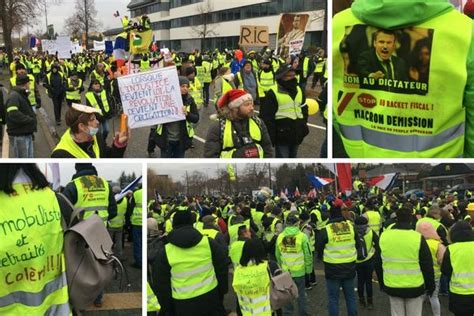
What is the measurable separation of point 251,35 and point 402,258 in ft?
26.0

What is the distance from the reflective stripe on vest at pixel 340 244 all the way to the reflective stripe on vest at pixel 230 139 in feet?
9.27

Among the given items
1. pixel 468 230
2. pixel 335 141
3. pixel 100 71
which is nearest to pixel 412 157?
pixel 335 141

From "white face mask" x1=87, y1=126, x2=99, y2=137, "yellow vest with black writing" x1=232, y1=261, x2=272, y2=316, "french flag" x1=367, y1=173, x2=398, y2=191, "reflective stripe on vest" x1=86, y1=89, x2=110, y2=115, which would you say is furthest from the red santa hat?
"reflective stripe on vest" x1=86, y1=89, x2=110, y2=115

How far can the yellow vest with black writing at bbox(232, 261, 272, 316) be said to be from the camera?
5.25 m

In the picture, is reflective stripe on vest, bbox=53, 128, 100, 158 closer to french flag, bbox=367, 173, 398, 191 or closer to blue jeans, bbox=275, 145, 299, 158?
french flag, bbox=367, 173, 398, 191

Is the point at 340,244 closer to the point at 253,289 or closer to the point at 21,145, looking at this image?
the point at 253,289

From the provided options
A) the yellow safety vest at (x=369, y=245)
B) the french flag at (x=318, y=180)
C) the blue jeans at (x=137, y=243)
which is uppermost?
the french flag at (x=318, y=180)

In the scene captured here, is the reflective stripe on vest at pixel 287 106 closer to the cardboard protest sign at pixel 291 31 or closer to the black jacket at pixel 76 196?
the black jacket at pixel 76 196

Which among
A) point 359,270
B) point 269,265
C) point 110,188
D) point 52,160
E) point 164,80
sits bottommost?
point 359,270

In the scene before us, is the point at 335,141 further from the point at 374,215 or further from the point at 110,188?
the point at 374,215

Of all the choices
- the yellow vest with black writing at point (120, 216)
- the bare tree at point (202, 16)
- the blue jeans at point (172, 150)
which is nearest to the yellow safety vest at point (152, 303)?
the yellow vest with black writing at point (120, 216)

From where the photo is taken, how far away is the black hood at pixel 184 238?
14.6ft

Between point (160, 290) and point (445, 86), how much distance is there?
2.94 meters

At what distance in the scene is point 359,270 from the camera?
Answer: 746 cm
